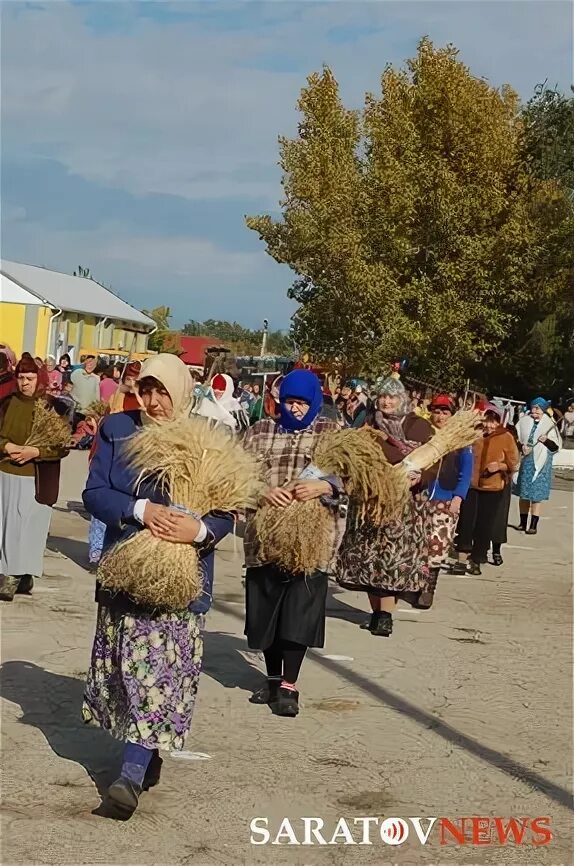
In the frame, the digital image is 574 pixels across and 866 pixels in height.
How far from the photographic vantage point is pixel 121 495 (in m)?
5.80

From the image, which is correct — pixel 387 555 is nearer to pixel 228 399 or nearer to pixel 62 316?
pixel 228 399

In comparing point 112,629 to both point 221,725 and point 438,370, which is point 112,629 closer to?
point 221,725

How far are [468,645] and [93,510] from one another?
465cm

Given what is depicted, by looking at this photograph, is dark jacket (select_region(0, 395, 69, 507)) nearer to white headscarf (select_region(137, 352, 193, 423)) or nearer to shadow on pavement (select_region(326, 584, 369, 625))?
shadow on pavement (select_region(326, 584, 369, 625))

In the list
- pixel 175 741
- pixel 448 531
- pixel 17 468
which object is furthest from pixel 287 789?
pixel 448 531

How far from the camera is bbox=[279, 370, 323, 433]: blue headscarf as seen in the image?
24.6 feet

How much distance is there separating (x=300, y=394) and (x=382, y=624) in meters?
3.08

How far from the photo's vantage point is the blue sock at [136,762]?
552cm

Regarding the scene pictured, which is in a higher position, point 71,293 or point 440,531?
point 71,293

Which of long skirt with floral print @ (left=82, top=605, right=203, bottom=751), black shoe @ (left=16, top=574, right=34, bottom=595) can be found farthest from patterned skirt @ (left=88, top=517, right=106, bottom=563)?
long skirt with floral print @ (left=82, top=605, right=203, bottom=751)

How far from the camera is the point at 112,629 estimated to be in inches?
226

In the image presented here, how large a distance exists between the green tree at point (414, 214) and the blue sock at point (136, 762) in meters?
25.2

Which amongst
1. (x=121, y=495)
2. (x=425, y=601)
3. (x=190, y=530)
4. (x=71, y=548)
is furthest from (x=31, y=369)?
(x=190, y=530)

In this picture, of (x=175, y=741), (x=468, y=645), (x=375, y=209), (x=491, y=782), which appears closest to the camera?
(x=175, y=741)
